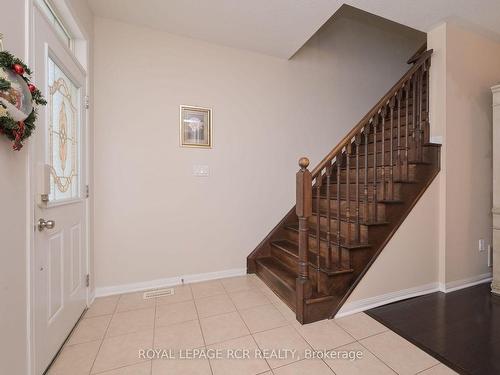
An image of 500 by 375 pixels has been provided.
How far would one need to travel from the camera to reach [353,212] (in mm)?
2338

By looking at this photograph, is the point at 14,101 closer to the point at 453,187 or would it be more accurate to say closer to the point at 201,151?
the point at 201,151

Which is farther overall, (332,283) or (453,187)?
(453,187)

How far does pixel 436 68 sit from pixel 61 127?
335cm

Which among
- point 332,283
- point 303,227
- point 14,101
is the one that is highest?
point 14,101

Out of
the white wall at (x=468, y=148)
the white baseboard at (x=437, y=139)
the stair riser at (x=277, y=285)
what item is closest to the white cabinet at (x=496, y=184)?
the white wall at (x=468, y=148)

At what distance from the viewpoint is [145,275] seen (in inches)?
94.3

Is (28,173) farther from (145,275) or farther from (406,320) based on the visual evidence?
(406,320)

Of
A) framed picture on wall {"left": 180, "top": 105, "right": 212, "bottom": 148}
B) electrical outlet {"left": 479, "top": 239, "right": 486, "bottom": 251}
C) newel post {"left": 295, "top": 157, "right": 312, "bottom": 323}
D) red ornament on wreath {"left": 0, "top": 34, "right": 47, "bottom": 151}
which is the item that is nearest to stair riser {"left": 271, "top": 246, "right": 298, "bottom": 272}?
newel post {"left": 295, "top": 157, "right": 312, "bottom": 323}

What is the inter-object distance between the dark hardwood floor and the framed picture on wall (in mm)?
2256

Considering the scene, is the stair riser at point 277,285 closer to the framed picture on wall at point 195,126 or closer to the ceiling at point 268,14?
the framed picture on wall at point 195,126

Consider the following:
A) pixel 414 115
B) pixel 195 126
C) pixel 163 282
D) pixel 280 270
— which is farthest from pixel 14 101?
pixel 414 115

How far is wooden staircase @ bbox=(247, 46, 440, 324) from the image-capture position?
1845 mm

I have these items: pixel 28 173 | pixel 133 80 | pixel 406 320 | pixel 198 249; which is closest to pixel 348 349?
pixel 406 320

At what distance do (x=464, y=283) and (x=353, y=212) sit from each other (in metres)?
1.41
